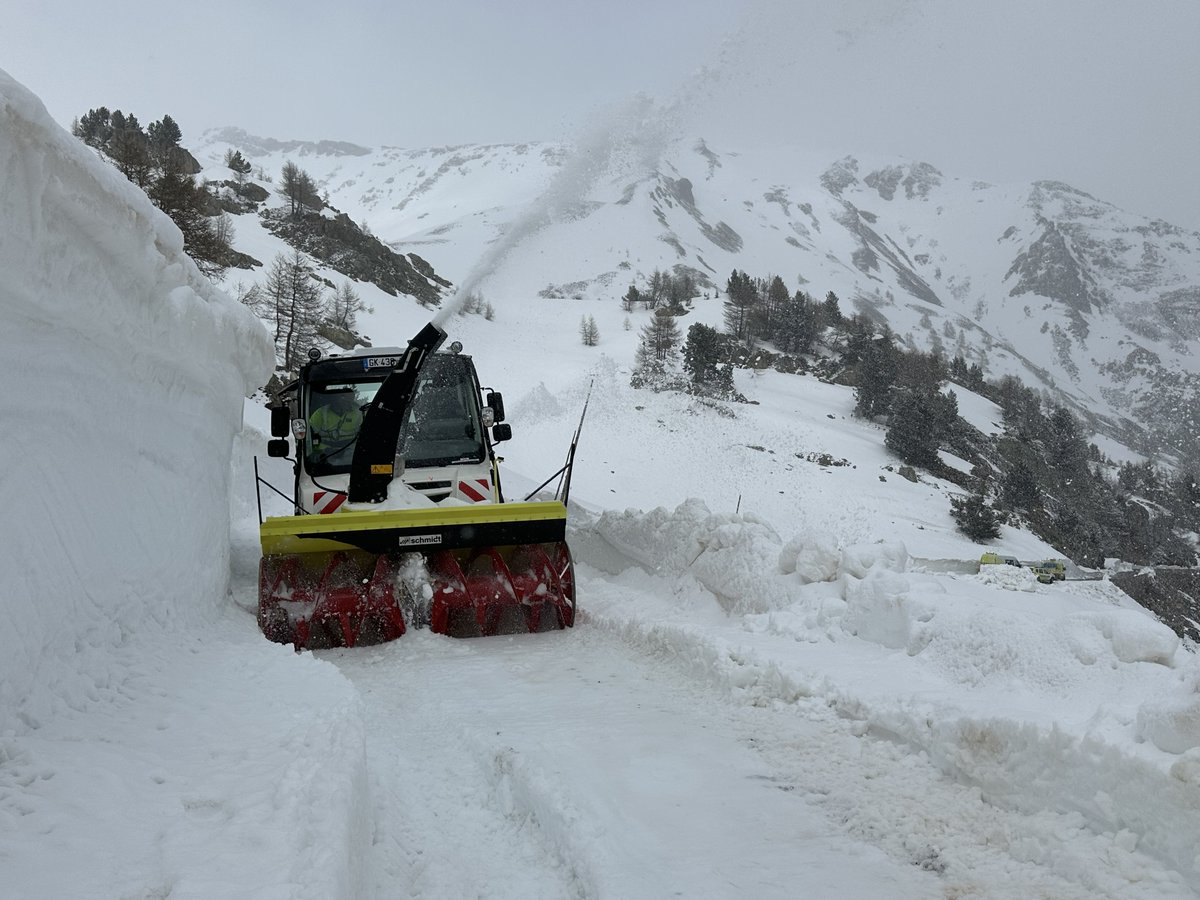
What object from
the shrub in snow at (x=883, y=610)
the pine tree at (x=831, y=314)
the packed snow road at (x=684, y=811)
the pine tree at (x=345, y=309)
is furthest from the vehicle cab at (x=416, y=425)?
→ the pine tree at (x=831, y=314)

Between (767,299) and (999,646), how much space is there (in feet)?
252

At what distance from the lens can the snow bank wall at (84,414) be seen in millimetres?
3061

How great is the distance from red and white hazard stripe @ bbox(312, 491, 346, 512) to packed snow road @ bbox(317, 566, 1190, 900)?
2.59m

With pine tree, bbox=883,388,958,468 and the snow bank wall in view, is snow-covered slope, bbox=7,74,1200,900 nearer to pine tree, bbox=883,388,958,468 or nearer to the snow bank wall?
the snow bank wall

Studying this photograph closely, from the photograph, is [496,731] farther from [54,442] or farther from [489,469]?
[489,469]

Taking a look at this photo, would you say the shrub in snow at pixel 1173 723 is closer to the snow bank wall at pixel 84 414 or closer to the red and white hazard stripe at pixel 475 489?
the snow bank wall at pixel 84 414

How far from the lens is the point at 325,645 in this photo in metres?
6.48

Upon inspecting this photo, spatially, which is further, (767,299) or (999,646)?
(767,299)

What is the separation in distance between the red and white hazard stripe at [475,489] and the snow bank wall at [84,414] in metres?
2.43

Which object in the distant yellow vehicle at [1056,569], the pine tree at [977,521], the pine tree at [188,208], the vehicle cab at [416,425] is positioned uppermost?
the pine tree at [188,208]

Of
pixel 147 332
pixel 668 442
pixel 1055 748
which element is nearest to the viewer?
pixel 1055 748

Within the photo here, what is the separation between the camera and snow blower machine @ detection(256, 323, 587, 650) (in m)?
6.46

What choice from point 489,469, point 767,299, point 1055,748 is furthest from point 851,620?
point 767,299

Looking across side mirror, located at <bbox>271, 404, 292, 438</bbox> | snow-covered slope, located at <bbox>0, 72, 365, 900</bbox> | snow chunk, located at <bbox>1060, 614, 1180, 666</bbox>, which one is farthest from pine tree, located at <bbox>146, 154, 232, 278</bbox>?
snow chunk, located at <bbox>1060, 614, 1180, 666</bbox>
